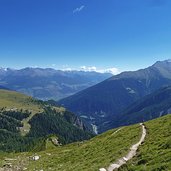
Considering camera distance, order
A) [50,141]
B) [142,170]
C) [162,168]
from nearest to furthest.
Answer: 1. [162,168]
2. [142,170]
3. [50,141]

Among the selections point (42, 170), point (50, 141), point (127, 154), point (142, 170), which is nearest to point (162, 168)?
point (142, 170)

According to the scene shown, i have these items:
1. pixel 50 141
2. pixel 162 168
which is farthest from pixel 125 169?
pixel 50 141

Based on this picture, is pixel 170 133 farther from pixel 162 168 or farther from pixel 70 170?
pixel 162 168

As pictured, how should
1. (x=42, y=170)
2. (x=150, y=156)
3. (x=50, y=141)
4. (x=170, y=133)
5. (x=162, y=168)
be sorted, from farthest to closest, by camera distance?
1. (x=50, y=141)
2. (x=170, y=133)
3. (x=42, y=170)
4. (x=150, y=156)
5. (x=162, y=168)

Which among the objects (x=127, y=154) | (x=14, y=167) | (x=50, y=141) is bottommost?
(x=50, y=141)

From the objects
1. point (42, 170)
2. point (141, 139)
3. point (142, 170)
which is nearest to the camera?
point (142, 170)

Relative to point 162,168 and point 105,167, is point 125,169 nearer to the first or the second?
point 105,167

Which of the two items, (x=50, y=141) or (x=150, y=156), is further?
(x=50, y=141)

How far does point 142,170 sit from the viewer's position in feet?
94.4

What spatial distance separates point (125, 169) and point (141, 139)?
23.7 m

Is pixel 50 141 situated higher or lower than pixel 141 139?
lower

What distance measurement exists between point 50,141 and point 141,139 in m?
131

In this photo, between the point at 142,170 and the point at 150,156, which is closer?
the point at 142,170

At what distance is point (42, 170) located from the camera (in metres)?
46.5
